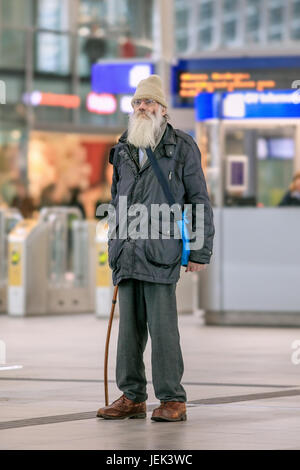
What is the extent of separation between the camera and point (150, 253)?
7371mm

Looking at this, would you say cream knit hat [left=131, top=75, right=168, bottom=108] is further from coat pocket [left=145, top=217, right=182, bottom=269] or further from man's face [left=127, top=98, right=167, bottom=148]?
coat pocket [left=145, top=217, right=182, bottom=269]

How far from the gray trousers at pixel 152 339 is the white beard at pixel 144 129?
32.1 inches

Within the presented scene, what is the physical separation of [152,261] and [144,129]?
0.79 metres

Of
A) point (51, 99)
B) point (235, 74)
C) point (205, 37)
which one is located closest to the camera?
point (235, 74)

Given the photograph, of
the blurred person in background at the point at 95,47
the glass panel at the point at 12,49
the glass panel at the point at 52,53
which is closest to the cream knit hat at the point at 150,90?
the glass panel at the point at 12,49

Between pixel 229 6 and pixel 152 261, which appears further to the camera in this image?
pixel 229 6

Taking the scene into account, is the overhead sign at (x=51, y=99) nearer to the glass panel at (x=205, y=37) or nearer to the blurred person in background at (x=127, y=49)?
the blurred person in background at (x=127, y=49)

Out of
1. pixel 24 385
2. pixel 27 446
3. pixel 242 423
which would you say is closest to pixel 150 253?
pixel 242 423

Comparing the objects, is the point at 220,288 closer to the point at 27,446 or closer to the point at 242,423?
the point at 242,423

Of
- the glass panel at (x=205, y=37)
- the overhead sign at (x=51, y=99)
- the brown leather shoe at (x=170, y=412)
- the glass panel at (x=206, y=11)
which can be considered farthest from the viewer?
the glass panel at (x=206, y=11)

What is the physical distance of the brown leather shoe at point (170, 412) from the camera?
727 centimetres

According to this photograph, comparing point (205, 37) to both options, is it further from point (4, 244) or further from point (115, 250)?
point (115, 250)

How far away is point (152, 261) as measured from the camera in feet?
24.2

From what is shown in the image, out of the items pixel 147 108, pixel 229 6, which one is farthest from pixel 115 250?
pixel 229 6
